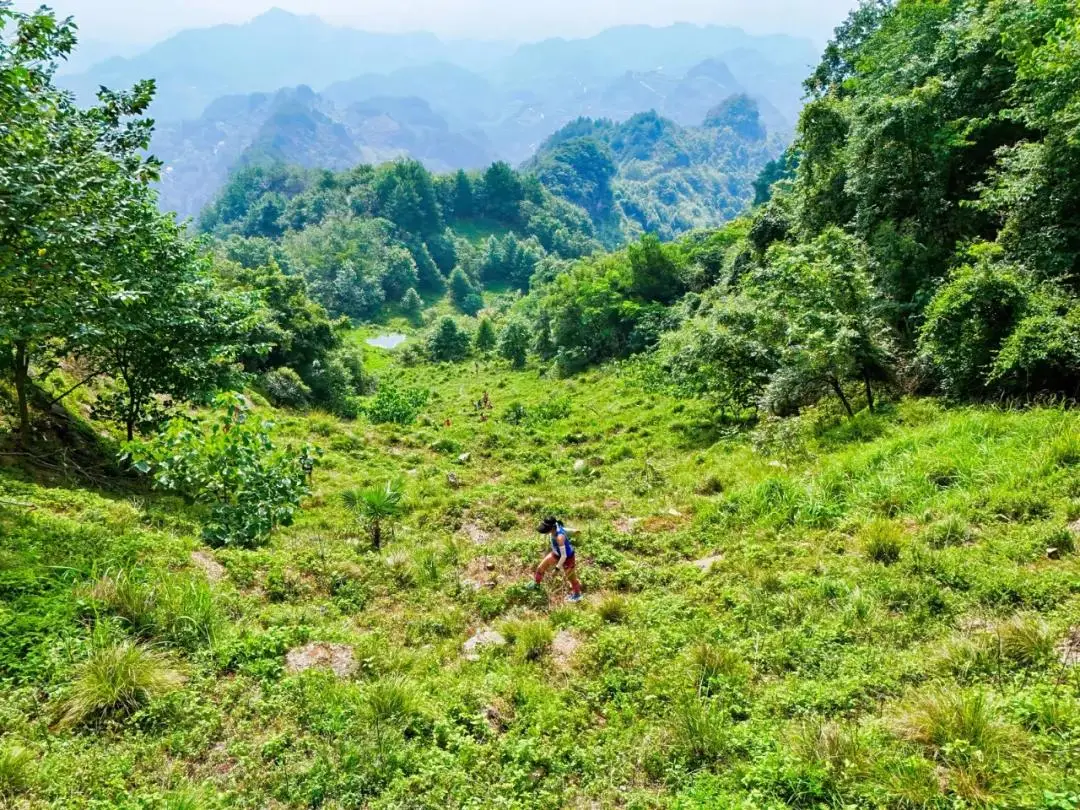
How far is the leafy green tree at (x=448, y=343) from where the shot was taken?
51625 millimetres

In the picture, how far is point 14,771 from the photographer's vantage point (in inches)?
161

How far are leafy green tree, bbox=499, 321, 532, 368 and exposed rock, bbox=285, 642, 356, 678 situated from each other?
3736 centimetres

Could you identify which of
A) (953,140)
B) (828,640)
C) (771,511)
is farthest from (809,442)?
(953,140)

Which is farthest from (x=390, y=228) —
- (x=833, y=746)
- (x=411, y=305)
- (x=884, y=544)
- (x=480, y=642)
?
(x=833, y=746)

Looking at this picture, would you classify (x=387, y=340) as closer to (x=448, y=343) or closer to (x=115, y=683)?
(x=448, y=343)

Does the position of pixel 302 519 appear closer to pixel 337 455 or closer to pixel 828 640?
pixel 337 455

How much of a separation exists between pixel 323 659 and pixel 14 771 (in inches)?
108

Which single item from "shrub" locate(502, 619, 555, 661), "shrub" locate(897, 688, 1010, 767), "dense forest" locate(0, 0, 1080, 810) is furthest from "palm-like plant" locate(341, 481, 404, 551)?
"shrub" locate(897, 688, 1010, 767)

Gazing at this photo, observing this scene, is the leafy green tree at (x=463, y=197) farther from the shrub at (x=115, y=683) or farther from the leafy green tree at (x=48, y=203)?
the shrub at (x=115, y=683)

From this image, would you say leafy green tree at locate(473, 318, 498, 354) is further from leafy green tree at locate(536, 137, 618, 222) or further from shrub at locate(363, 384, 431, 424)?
leafy green tree at locate(536, 137, 618, 222)

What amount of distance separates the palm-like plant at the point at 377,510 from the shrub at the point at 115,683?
480cm

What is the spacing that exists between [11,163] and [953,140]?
20511mm

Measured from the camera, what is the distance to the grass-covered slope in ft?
14.4

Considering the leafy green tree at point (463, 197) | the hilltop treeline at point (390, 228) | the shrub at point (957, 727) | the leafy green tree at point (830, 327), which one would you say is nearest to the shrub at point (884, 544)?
the shrub at point (957, 727)
